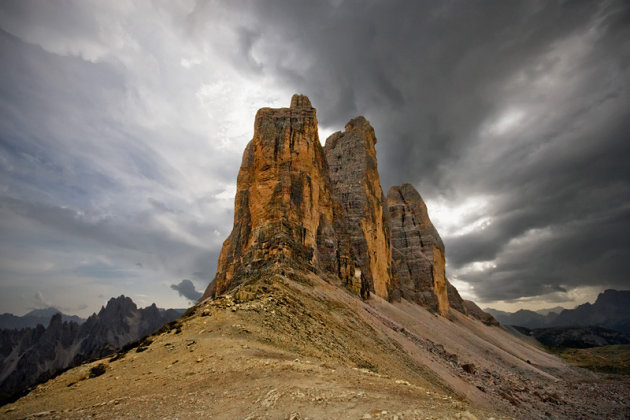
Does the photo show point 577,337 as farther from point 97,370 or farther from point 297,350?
point 97,370

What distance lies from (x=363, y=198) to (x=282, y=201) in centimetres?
2597

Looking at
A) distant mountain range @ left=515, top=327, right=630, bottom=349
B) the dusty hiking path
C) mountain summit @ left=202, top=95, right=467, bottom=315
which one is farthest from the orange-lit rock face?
distant mountain range @ left=515, top=327, right=630, bottom=349

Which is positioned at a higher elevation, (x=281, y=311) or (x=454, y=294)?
(x=454, y=294)

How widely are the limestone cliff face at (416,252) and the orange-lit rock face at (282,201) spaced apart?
3596 cm

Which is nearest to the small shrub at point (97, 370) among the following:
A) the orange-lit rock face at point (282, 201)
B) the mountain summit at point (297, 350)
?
the mountain summit at point (297, 350)

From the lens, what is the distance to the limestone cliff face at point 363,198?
51625mm

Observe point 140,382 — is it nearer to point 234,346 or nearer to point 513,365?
point 234,346

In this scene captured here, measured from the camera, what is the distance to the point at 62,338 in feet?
463

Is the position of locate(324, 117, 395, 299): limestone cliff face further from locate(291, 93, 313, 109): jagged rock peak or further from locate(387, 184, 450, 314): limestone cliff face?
locate(291, 93, 313, 109): jagged rock peak

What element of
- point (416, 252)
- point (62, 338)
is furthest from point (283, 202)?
point (62, 338)

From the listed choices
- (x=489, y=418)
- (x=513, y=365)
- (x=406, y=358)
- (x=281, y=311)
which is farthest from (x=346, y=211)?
(x=489, y=418)

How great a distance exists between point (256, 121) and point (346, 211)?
23955 mm

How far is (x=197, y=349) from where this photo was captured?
32.6 feet

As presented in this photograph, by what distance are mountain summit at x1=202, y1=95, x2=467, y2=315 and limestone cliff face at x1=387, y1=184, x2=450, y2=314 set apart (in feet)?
1.46
